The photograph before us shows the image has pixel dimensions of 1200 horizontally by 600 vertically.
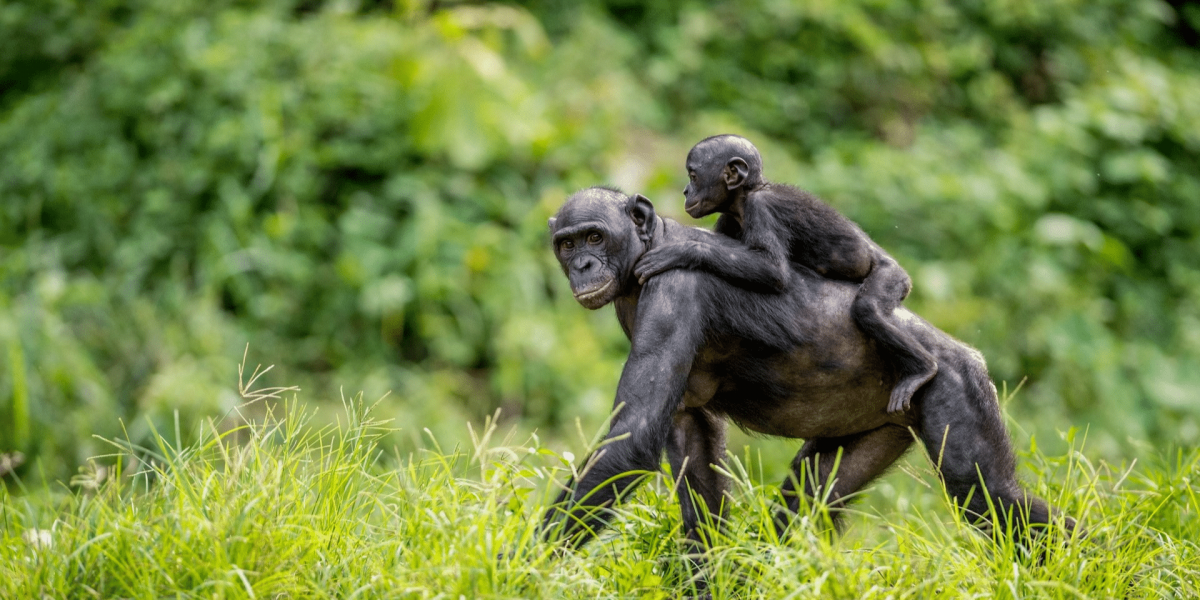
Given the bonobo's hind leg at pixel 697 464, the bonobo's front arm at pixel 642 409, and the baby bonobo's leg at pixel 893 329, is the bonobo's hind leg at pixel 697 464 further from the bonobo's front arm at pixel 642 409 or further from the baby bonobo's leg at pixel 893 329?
the baby bonobo's leg at pixel 893 329

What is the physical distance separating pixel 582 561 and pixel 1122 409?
5.96 meters

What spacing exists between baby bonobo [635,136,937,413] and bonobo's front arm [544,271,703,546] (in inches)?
6.9

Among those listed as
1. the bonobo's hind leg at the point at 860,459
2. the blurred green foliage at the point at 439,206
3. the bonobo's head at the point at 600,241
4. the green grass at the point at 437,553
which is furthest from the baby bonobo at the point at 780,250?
the blurred green foliage at the point at 439,206

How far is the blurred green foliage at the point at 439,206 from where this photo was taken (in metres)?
7.45

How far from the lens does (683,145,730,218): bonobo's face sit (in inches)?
145

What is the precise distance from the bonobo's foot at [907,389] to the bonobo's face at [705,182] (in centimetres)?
89

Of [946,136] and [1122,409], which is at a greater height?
[946,136]

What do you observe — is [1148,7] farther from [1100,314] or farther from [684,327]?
[684,327]

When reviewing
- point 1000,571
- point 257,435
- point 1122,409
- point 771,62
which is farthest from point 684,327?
point 771,62

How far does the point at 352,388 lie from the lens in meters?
7.40

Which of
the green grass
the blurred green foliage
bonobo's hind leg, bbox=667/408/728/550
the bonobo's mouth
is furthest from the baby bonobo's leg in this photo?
the blurred green foliage

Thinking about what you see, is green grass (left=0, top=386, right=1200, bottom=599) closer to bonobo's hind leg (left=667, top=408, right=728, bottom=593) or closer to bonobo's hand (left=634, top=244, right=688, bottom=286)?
bonobo's hind leg (left=667, top=408, right=728, bottom=593)

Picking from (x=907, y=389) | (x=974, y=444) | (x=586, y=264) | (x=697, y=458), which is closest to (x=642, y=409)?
(x=586, y=264)

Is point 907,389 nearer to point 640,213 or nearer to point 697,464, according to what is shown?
point 697,464
